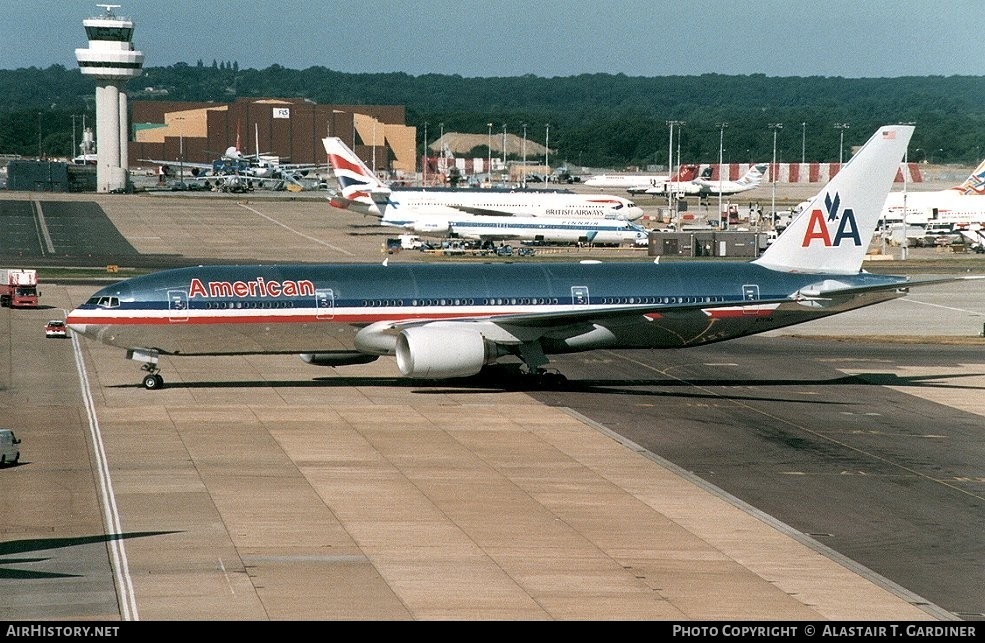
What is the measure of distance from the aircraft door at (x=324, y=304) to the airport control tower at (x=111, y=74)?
14464cm

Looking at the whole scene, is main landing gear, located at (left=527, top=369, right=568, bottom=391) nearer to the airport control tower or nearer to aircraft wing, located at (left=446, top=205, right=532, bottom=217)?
aircraft wing, located at (left=446, top=205, right=532, bottom=217)

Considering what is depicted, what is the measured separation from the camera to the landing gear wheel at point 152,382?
155 ft

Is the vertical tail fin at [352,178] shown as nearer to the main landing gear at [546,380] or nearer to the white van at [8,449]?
the main landing gear at [546,380]

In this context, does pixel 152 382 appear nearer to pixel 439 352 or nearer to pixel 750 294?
pixel 439 352

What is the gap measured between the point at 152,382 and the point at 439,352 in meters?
10.3

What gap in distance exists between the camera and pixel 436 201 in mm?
128000

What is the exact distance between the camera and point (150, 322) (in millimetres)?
46031

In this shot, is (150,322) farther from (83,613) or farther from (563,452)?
(83,613)

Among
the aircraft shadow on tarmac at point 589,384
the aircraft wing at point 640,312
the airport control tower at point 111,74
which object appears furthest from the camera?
the airport control tower at point 111,74

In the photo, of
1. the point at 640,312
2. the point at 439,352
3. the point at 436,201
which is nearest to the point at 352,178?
the point at 436,201

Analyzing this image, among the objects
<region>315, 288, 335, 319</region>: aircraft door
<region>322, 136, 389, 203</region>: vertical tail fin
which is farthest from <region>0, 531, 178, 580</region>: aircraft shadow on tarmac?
<region>322, 136, 389, 203</region>: vertical tail fin

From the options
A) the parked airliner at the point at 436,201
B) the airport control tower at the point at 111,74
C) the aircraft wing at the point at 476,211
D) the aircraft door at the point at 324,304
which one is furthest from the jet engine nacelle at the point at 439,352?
the airport control tower at the point at 111,74

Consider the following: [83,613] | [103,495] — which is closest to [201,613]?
[83,613]

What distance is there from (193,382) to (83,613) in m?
26.9
